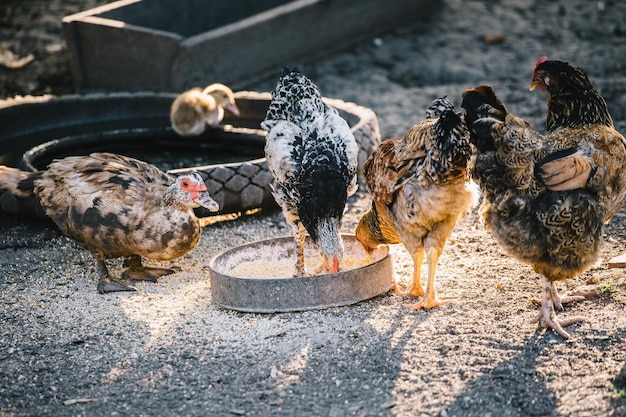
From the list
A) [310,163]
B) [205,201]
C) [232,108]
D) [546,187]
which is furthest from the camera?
[232,108]

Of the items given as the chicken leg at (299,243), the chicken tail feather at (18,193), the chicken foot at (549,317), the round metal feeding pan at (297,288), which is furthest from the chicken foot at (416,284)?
the chicken tail feather at (18,193)

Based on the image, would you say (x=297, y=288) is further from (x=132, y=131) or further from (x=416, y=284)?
(x=132, y=131)

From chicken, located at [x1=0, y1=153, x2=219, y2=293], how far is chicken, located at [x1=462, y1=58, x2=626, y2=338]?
1.97 metres

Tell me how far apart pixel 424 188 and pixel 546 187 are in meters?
0.81

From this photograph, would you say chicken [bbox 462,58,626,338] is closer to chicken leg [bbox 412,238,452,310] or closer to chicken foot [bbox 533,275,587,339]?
chicken foot [bbox 533,275,587,339]

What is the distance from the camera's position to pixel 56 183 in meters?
5.82

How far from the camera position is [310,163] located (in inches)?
210

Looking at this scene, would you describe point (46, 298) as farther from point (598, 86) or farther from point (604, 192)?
point (598, 86)

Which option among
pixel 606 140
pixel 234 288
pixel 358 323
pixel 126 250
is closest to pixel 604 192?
pixel 606 140

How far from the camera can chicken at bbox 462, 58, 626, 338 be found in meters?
4.54

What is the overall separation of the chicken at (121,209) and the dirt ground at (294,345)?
0.27 m

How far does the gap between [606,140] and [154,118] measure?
513 centimetres

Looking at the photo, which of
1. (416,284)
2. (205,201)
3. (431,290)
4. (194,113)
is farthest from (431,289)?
(194,113)

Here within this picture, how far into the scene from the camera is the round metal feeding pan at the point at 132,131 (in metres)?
7.64
